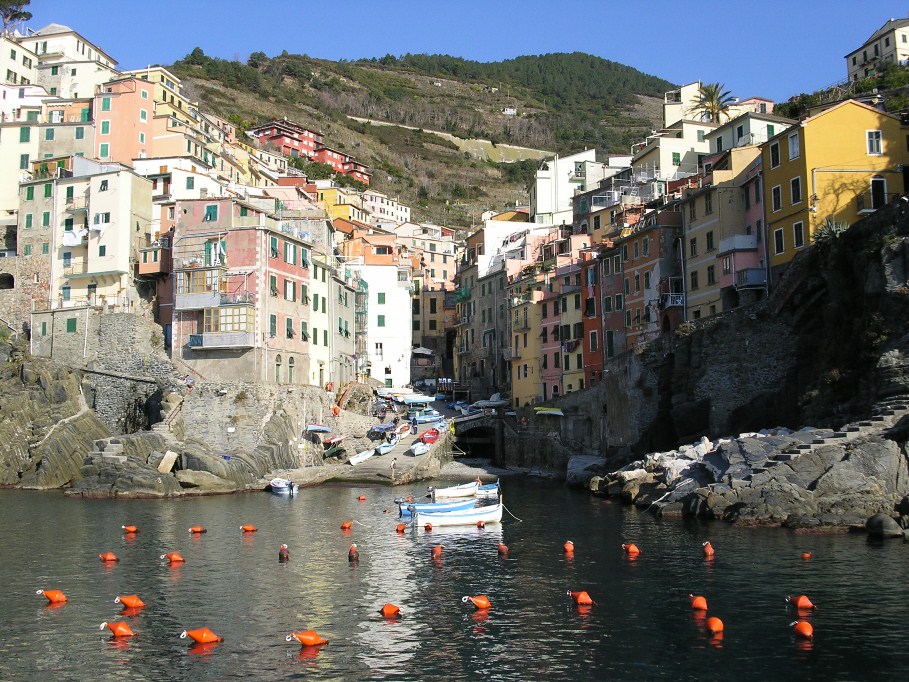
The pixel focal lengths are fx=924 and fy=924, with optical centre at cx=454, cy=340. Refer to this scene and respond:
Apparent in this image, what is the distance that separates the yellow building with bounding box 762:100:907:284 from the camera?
5822cm

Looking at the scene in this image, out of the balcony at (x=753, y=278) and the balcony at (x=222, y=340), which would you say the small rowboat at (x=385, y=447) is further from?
the balcony at (x=753, y=278)

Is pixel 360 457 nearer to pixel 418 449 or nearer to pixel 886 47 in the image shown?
pixel 418 449

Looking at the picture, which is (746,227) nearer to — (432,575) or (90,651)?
(432,575)

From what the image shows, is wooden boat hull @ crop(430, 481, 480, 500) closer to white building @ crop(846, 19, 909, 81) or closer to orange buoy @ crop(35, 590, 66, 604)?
orange buoy @ crop(35, 590, 66, 604)

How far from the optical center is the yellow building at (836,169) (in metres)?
58.2

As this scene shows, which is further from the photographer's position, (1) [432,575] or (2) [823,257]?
(2) [823,257]

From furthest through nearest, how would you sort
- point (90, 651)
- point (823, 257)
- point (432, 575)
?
point (823, 257), point (432, 575), point (90, 651)

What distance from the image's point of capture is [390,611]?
29.5 m

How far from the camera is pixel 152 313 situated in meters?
83.0

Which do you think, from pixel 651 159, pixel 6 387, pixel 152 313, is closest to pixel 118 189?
pixel 152 313

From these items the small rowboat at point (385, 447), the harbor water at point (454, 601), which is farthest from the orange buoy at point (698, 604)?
the small rowboat at point (385, 447)

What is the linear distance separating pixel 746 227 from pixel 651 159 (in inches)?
1309

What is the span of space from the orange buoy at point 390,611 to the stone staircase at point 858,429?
23.1m

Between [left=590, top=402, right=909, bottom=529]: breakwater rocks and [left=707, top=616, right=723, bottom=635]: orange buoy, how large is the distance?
17.1 m
